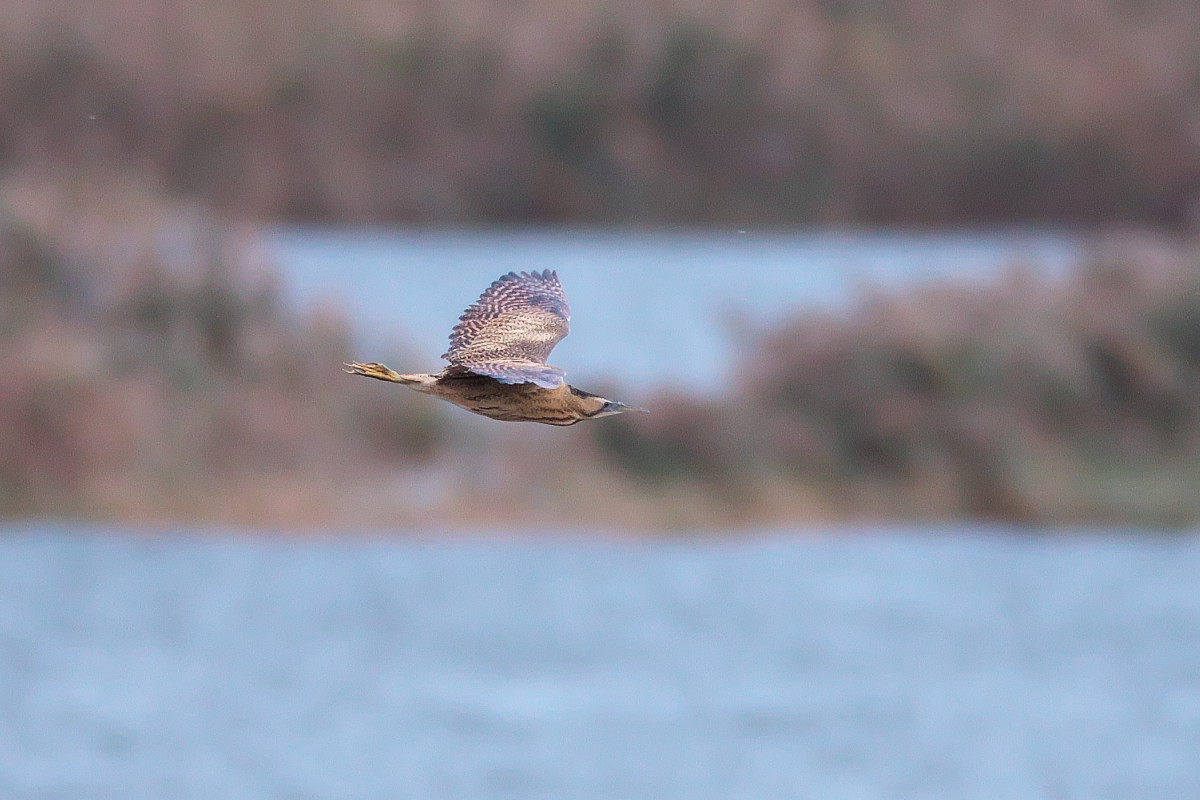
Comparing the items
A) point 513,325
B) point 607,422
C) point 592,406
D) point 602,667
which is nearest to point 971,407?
point 607,422

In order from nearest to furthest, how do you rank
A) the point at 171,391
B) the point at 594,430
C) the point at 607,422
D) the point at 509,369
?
the point at 509,369, the point at 594,430, the point at 607,422, the point at 171,391

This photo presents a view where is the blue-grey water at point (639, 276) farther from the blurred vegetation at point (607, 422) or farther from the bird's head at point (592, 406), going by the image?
the bird's head at point (592, 406)

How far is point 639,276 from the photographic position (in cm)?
4034

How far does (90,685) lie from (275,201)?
12780mm

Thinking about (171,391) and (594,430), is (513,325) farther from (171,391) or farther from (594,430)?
(171,391)

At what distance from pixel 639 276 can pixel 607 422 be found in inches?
362

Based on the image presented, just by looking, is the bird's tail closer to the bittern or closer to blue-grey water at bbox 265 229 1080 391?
the bittern

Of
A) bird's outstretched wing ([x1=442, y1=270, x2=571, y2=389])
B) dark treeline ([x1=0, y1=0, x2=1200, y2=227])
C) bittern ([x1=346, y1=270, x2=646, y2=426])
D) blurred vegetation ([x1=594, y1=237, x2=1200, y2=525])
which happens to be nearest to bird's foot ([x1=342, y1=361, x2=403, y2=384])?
bittern ([x1=346, y1=270, x2=646, y2=426])

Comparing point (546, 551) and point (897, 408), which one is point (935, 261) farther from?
point (546, 551)

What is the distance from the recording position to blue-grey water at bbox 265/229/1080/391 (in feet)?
107

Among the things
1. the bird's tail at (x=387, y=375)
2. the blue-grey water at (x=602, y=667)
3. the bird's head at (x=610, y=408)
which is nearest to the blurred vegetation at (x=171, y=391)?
the blue-grey water at (x=602, y=667)

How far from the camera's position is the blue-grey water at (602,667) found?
31.1m

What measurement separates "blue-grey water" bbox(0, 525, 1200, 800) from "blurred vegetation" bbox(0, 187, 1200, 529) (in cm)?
165

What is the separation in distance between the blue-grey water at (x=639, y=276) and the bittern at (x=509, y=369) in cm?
1961
